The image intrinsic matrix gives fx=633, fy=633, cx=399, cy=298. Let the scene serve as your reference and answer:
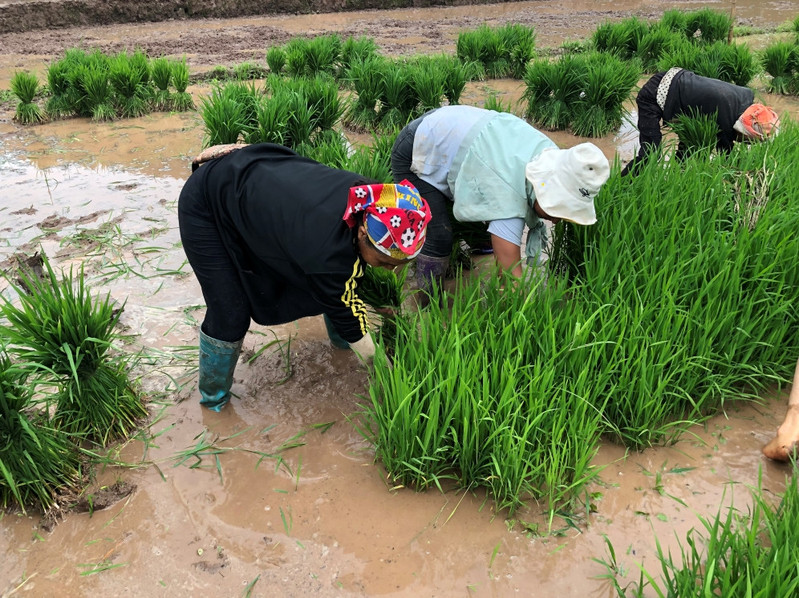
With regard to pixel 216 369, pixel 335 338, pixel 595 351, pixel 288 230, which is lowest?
pixel 335 338

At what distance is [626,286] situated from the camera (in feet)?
8.49

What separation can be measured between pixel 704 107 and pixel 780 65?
12.7ft

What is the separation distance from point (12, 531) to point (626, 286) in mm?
2403

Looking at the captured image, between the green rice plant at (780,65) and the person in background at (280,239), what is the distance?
681 cm

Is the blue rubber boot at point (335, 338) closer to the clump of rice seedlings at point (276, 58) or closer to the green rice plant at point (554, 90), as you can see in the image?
the green rice plant at point (554, 90)

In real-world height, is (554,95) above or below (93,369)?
above

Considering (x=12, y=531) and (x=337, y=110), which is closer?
(x=12, y=531)

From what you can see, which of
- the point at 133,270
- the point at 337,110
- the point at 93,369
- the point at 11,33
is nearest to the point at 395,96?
the point at 337,110

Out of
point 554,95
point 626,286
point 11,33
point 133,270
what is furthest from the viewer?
point 11,33

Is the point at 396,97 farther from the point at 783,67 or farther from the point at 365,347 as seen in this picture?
the point at 783,67

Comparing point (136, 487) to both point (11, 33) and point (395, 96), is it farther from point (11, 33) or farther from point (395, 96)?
point (11, 33)

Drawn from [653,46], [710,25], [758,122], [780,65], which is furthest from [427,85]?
[710,25]

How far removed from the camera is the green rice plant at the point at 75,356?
2.16 metres

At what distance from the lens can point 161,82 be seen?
6.55 metres
